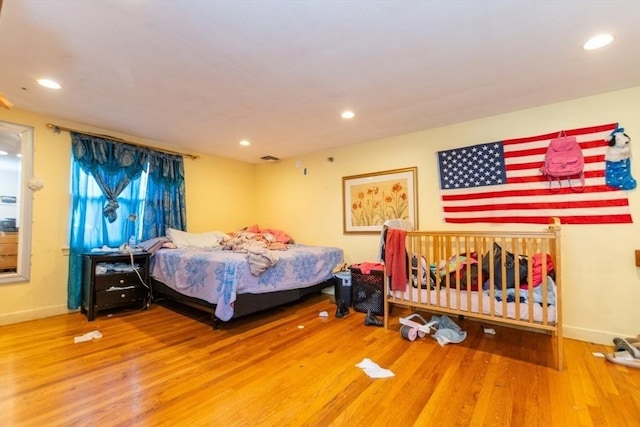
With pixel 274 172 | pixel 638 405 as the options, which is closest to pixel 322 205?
pixel 274 172

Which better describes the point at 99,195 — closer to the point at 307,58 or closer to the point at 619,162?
the point at 307,58

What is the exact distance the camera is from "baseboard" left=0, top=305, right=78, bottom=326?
9.89 ft

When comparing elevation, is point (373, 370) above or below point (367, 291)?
below

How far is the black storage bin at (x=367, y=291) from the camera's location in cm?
336

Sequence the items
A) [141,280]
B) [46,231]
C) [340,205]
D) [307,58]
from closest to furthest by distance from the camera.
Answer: [307,58] → [46,231] → [141,280] → [340,205]

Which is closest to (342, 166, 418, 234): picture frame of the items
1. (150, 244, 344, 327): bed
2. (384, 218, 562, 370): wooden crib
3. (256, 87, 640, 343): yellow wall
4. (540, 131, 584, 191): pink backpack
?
(256, 87, 640, 343): yellow wall

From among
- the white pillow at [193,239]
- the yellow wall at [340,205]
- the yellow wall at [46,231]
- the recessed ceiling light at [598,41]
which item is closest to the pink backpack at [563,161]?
the yellow wall at [340,205]

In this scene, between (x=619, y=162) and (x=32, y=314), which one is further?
(x=32, y=314)

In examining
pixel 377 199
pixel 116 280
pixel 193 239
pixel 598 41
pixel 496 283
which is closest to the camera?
pixel 598 41

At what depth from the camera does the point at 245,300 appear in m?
2.95

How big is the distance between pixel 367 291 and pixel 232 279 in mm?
1556

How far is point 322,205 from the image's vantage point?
4.59 m

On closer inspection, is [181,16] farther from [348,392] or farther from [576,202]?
[576,202]

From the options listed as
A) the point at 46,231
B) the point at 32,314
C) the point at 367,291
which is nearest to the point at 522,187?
the point at 367,291
